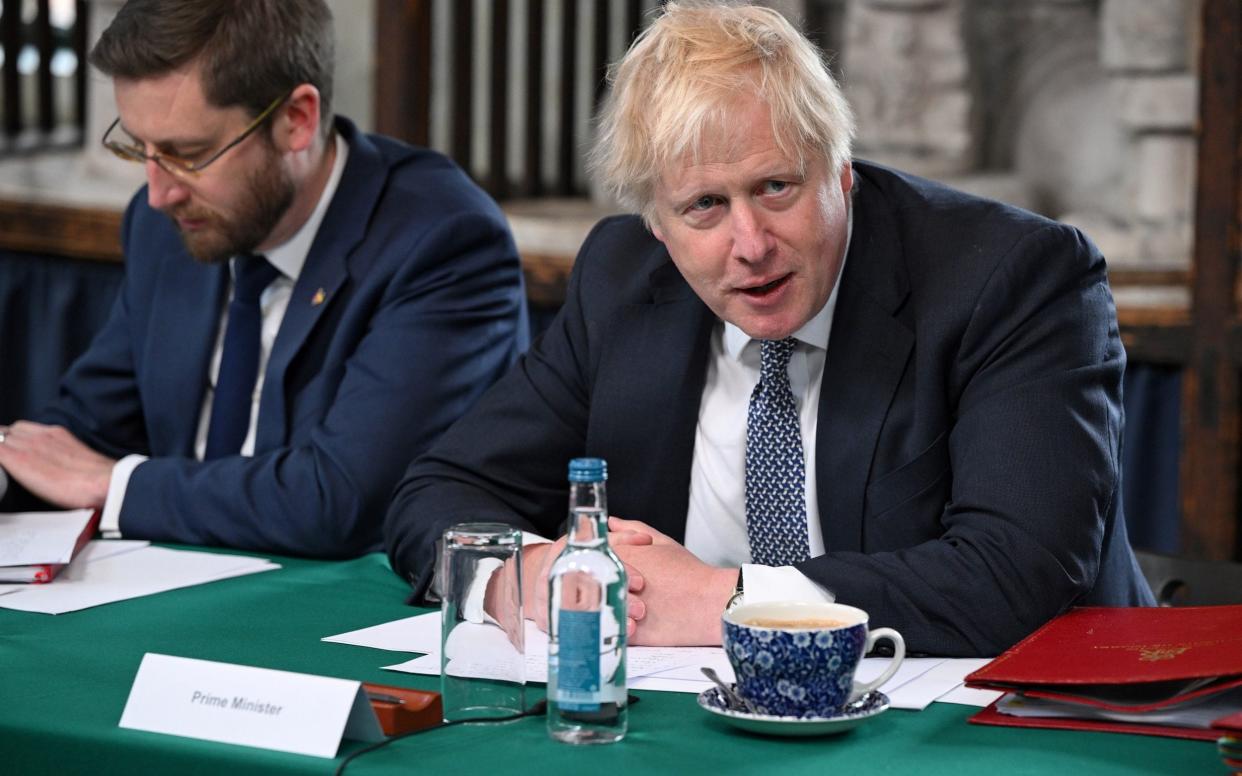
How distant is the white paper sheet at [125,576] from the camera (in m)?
1.85

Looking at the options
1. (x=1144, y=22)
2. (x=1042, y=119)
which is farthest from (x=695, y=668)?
(x=1042, y=119)

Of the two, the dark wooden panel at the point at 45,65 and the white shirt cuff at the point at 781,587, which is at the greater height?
the dark wooden panel at the point at 45,65

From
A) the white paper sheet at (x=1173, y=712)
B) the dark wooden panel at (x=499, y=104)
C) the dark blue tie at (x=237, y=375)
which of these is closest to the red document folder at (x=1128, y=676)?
the white paper sheet at (x=1173, y=712)

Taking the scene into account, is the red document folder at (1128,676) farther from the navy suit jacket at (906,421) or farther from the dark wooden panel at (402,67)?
the dark wooden panel at (402,67)

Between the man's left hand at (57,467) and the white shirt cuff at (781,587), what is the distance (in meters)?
1.15

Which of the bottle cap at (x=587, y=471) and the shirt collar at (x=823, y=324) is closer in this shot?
the bottle cap at (x=587, y=471)

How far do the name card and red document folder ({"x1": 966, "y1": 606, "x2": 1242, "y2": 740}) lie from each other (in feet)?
1.72

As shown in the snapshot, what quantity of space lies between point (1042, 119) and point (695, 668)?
331cm

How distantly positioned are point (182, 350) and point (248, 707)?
56.3 inches

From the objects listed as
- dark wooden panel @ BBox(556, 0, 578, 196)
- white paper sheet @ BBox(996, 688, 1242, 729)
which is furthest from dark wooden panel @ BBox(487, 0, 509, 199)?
white paper sheet @ BBox(996, 688, 1242, 729)

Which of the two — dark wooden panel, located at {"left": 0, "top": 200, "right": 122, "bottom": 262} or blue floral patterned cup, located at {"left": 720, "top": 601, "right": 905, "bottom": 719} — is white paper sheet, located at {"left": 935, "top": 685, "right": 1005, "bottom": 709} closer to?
blue floral patterned cup, located at {"left": 720, "top": 601, "right": 905, "bottom": 719}

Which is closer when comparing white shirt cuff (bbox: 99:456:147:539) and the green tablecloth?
the green tablecloth

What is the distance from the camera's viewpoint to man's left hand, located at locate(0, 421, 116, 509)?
2.35 m

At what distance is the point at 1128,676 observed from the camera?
1.29 meters
